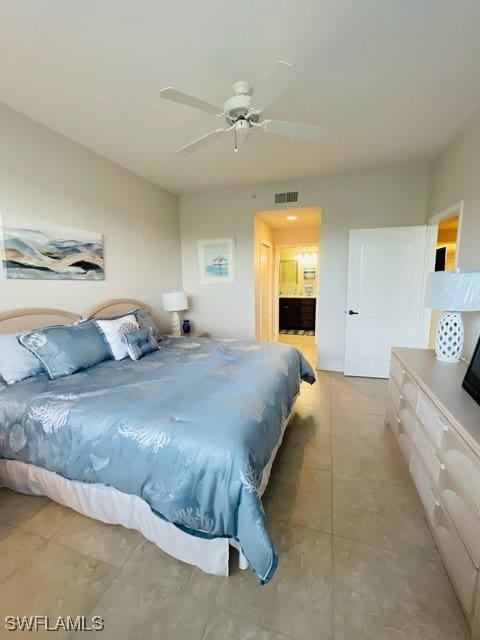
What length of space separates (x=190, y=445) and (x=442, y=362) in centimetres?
202

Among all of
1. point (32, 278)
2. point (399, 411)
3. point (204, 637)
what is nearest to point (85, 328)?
point (32, 278)

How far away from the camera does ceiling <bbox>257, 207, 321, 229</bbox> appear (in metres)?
4.30

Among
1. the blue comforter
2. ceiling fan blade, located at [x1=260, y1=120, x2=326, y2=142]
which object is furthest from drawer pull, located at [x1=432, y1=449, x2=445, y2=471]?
ceiling fan blade, located at [x1=260, y1=120, x2=326, y2=142]

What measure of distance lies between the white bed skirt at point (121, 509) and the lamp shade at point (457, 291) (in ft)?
5.70

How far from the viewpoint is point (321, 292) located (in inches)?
164

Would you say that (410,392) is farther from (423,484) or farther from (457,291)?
(457,291)

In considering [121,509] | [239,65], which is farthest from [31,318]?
[239,65]

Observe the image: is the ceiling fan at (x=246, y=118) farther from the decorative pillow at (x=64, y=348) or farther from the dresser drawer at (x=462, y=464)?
the dresser drawer at (x=462, y=464)

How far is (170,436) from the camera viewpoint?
54.5 inches

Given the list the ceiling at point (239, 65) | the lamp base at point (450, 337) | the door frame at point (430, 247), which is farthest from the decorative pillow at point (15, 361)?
the door frame at point (430, 247)

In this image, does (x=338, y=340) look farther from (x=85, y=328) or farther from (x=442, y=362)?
(x=85, y=328)

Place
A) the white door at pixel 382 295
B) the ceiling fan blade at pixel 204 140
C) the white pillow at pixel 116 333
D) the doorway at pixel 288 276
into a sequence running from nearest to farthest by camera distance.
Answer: the ceiling fan blade at pixel 204 140
the white pillow at pixel 116 333
the white door at pixel 382 295
the doorway at pixel 288 276

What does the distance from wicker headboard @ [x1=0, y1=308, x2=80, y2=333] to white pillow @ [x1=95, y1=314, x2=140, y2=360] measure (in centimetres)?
36

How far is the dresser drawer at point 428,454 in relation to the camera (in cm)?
152
